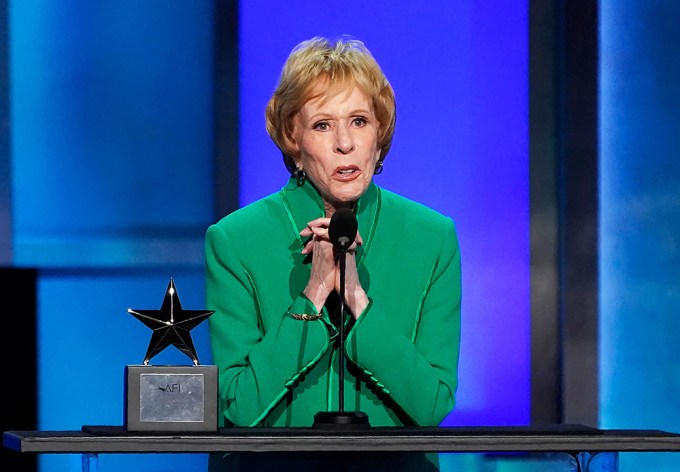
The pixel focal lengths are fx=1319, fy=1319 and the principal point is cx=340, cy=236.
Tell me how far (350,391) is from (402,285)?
287 mm

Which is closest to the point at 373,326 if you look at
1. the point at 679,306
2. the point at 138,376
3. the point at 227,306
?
the point at 227,306

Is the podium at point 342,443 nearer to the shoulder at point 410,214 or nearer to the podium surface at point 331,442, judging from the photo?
the podium surface at point 331,442

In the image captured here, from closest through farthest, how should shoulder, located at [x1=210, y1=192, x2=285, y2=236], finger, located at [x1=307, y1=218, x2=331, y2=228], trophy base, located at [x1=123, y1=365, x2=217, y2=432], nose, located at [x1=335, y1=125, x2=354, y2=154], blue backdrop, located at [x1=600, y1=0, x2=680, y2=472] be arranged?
trophy base, located at [x1=123, y1=365, x2=217, y2=432] < finger, located at [x1=307, y1=218, x2=331, y2=228] < nose, located at [x1=335, y1=125, x2=354, y2=154] < shoulder, located at [x1=210, y1=192, x2=285, y2=236] < blue backdrop, located at [x1=600, y1=0, x2=680, y2=472]

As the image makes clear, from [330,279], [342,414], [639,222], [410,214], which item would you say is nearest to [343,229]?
[330,279]

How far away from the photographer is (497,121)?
451 centimetres

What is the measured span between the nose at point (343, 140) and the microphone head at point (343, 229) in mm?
401

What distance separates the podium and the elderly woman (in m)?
0.45

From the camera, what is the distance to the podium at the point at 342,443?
2.23m

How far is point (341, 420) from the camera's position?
2473 millimetres

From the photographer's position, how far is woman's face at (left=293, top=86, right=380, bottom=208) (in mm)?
2924

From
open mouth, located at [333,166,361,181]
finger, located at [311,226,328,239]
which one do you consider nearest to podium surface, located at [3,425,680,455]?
finger, located at [311,226,328,239]

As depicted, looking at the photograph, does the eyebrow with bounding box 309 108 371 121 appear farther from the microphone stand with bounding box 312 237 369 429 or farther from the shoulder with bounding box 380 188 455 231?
the microphone stand with bounding box 312 237 369 429

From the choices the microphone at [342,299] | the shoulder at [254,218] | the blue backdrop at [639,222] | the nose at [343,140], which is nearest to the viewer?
the microphone at [342,299]

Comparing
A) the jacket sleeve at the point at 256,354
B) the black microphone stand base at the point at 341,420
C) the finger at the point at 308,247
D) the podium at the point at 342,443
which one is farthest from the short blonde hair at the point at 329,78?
the podium at the point at 342,443
